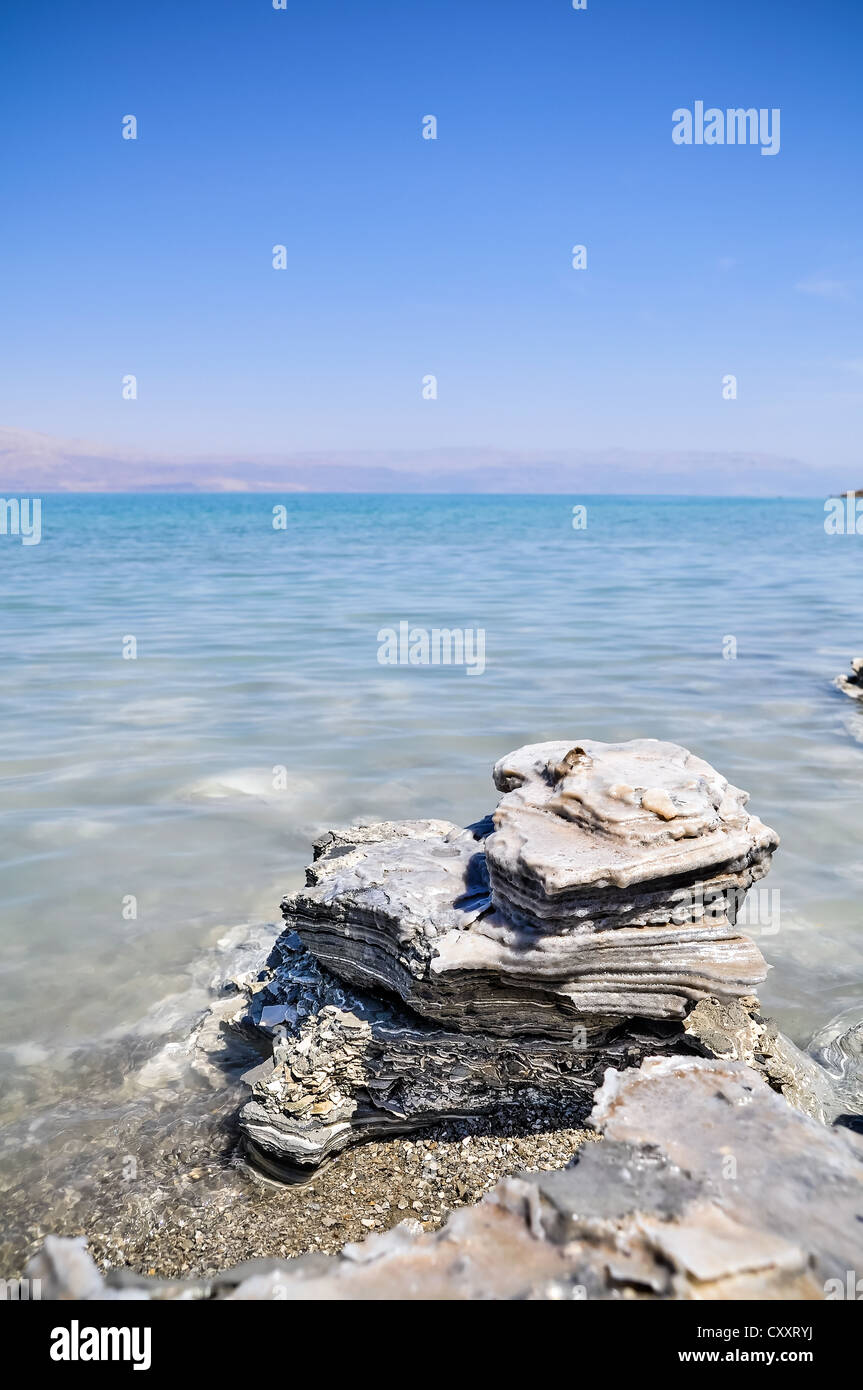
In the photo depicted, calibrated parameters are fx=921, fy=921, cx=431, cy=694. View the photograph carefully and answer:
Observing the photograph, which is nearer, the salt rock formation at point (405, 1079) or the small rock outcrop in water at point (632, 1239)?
the small rock outcrop in water at point (632, 1239)

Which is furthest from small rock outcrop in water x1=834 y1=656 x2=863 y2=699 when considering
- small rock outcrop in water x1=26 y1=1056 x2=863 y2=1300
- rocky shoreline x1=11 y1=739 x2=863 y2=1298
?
small rock outcrop in water x1=26 y1=1056 x2=863 y2=1300

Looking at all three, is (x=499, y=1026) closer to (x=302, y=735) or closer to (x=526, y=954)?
(x=526, y=954)

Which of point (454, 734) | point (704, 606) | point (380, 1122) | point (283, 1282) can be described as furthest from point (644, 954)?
point (704, 606)

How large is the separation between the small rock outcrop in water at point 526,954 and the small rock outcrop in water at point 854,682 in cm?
1100

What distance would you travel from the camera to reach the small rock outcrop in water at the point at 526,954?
165 inches

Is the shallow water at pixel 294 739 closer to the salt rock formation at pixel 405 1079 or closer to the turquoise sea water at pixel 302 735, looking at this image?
the turquoise sea water at pixel 302 735

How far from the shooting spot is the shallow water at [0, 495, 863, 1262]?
22.9ft

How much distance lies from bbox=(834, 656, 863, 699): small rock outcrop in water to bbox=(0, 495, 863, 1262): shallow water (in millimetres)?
267

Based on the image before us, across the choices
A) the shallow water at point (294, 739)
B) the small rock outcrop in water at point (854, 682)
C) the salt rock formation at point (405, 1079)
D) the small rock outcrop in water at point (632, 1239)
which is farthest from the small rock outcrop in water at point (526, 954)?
the small rock outcrop in water at point (854, 682)

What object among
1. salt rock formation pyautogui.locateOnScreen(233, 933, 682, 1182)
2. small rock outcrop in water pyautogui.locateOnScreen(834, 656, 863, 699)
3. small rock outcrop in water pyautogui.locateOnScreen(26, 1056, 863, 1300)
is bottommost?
salt rock formation pyautogui.locateOnScreen(233, 933, 682, 1182)

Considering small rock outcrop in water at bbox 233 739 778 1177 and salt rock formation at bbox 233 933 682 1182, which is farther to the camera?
salt rock formation at bbox 233 933 682 1182

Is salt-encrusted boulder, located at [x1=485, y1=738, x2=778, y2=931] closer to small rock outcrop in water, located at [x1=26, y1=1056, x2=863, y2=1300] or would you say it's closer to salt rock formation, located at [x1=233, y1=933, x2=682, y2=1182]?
salt rock formation, located at [x1=233, y1=933, x2=682, y2=1182]

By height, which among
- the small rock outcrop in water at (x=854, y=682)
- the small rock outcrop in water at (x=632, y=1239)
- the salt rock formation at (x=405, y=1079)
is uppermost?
the small rock outcrop in water at (x=854, y=682)
